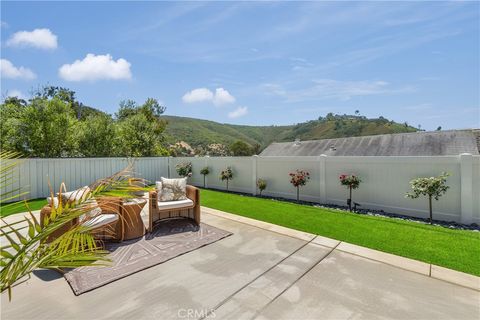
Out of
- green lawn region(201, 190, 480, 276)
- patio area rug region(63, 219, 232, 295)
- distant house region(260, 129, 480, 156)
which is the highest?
distant house region(260, 129, 480, 156)

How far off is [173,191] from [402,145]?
18.1 metres

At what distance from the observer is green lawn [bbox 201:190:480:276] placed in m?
3.72

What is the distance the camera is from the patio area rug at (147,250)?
3170mm

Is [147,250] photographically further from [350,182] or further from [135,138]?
[135,138]

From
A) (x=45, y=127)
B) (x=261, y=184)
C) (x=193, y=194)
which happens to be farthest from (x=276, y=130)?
(x=193, y=194)

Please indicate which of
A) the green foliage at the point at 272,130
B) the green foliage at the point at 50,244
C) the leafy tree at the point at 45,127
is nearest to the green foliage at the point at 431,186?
the green foliage at the point at 50,244

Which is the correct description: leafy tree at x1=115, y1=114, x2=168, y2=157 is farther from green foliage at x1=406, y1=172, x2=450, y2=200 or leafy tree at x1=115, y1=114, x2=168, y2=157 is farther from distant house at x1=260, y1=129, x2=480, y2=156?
green foliage at x1=406, y1=172, x2=450, y2=200

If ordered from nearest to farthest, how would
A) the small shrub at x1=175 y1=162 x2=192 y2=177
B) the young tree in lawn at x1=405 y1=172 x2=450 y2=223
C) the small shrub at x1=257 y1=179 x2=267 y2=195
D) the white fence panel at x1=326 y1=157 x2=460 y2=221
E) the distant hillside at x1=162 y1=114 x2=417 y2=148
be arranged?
1. the young tree in lawn at x1=405 y1=172 x2=450 y2=223
2. the white fence panel at x1=326 y1=157 x2=460 y2=221
3. the small shrub at x1=257 y1=179 x2=267 y2=195
4. the small shrub at x1=175 y1=162 x2=192 y2=177
5. the distant hillside at x1=162 y1=114 x2=417 y2=148

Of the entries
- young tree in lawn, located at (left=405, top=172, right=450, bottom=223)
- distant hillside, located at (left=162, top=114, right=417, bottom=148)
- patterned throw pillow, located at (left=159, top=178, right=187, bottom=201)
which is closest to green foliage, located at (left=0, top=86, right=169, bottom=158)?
patterned throw pillow, located at (left=159, top=178, right=187, bottom=201)

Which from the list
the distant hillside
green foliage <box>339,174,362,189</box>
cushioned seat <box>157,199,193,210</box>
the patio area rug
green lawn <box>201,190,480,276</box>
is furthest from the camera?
the distant hillside

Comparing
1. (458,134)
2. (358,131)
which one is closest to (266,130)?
(358,131)

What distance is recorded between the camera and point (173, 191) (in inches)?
217

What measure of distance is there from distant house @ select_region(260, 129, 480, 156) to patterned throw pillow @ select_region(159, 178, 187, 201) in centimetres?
1556

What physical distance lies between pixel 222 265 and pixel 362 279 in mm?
1902
